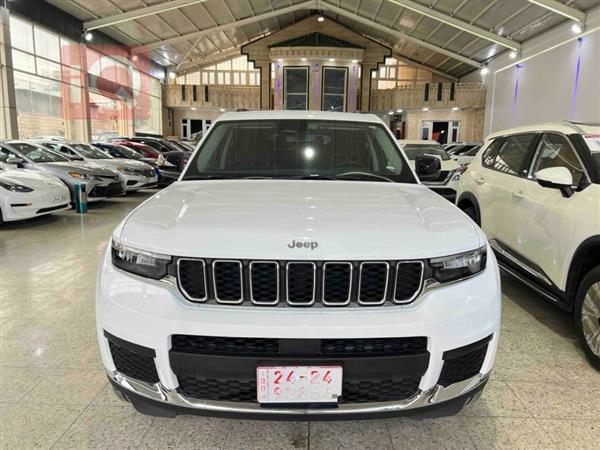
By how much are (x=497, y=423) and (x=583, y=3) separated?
18.3m

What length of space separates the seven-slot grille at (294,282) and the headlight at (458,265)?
10cm

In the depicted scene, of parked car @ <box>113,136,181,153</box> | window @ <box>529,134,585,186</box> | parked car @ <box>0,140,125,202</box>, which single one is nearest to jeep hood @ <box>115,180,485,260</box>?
window @ <box>529,134,585,186</box>

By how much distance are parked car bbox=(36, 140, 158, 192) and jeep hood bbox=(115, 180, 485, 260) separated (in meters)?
9.54

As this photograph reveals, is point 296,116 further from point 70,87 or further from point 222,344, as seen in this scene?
point 70,87

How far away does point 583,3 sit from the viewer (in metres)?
15.6

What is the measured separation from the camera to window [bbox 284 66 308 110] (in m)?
29.8

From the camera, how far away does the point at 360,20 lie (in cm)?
2600

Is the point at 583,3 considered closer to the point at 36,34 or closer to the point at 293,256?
the point at 293,256

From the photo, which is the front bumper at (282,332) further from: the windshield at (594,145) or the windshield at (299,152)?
the windshield at (594,145)

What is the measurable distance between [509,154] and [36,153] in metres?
9.07

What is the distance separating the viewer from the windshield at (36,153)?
898 cm

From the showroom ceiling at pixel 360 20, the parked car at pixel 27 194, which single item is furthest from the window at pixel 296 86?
the parked car at pixel 27 194

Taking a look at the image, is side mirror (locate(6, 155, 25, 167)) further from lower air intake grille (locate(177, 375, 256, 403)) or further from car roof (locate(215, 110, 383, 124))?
lower air intake grille (locate(177, 375, 256, 403))

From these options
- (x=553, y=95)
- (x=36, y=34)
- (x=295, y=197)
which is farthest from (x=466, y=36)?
(x=295, y=197)
